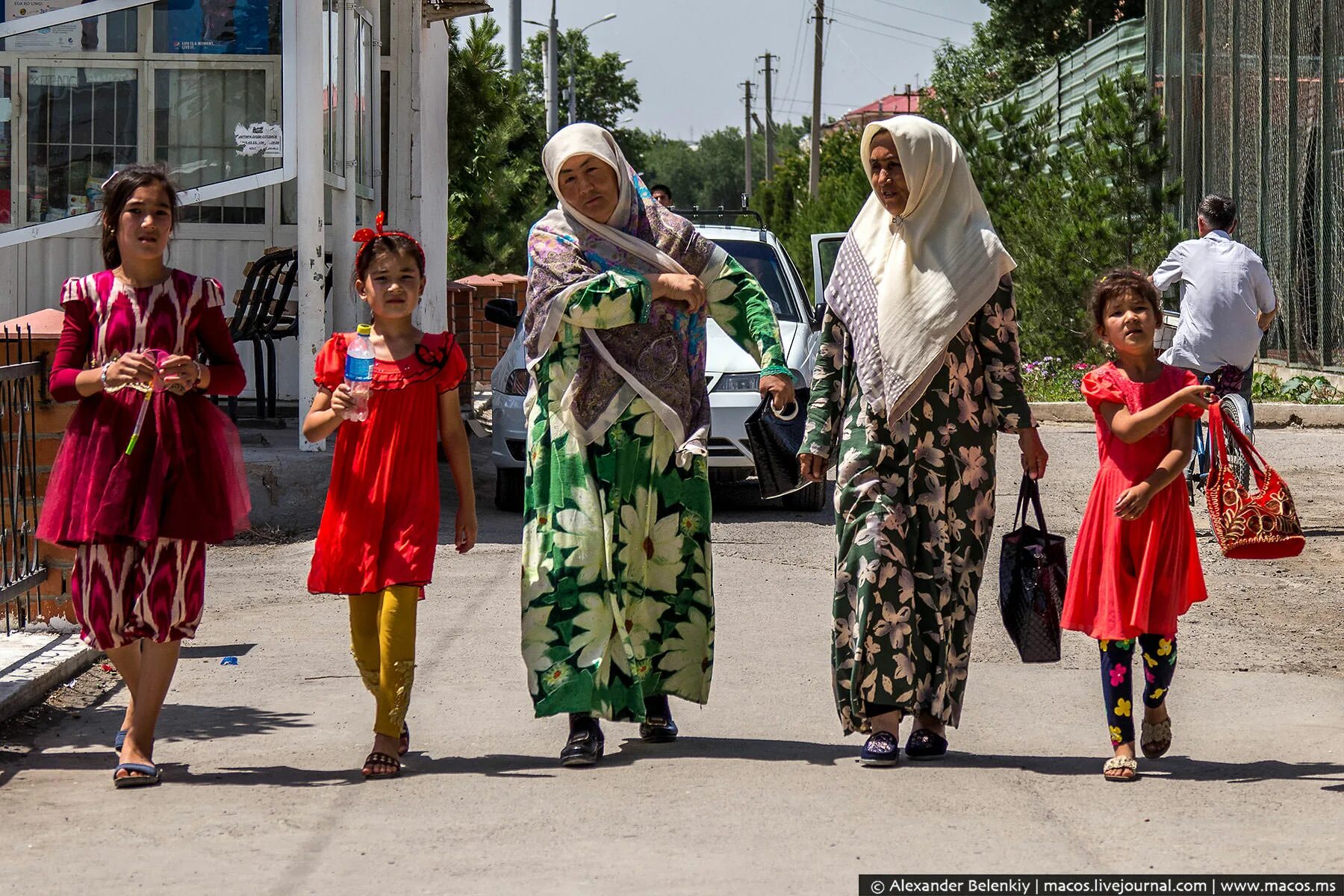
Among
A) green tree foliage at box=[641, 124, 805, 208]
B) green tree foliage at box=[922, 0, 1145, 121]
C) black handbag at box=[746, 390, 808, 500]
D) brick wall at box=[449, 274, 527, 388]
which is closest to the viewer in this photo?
black handbag at box=[746, 390, 808, 500]

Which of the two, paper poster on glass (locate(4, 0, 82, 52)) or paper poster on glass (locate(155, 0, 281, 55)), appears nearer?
paper poster on glass (locate(4, 0, 82, 52))

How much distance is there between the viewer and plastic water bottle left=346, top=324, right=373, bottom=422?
4.95m

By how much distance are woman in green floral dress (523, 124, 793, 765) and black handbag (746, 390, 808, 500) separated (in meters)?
0.11

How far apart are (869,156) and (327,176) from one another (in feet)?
22.8

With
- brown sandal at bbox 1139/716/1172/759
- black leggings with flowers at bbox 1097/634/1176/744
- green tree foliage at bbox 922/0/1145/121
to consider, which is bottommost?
brown sandal at bbox 1139/716/1172/759

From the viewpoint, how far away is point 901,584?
5020 mm

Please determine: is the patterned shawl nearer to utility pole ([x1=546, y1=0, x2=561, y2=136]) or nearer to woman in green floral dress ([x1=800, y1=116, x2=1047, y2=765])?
woman in green floral dress ([x1=800, y1=116, x2=1047, y2=765])

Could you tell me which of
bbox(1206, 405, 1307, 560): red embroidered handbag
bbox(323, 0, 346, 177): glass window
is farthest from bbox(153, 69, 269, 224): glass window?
bbox(1206, 405, 1307, 560): red embroidered handbag

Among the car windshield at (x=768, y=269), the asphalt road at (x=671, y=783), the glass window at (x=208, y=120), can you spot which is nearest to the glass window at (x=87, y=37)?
the glass window at (x=208, y=120)

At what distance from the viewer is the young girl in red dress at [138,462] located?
15.7 feet

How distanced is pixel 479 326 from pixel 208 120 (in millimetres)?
8886

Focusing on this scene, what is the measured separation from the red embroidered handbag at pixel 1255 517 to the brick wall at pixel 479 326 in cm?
1227

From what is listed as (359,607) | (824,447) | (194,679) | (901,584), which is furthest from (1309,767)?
(194,679)

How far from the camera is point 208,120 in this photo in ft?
35.1
